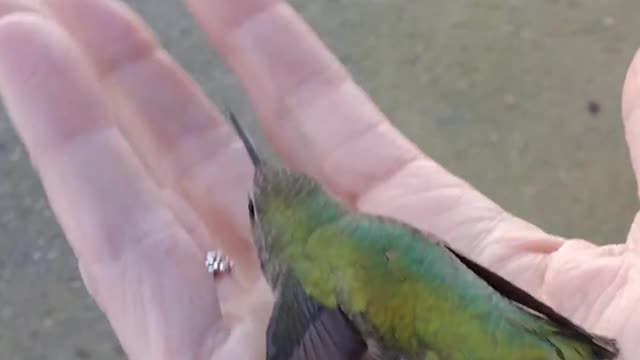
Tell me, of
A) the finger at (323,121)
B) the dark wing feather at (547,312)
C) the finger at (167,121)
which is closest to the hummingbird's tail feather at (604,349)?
the dark wing feather at (547,312)

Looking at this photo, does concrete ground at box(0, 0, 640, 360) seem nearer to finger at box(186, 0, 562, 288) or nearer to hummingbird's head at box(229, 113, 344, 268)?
finger at box(186, 0, 562, 288)

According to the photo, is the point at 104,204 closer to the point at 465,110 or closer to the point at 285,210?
the point at 285,210

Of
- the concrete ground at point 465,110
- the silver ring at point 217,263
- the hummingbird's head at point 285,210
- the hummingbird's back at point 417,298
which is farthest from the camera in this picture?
the concrete ground at point 465,110

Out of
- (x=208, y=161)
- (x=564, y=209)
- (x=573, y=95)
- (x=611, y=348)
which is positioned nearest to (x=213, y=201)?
(x=208, y=161)

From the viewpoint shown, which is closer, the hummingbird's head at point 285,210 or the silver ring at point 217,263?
the hummingbird's head at point 285,210

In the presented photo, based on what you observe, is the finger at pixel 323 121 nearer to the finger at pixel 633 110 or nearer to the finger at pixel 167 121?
the finger at pixel 167 121

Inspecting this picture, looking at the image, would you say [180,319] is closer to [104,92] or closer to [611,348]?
[104,92]

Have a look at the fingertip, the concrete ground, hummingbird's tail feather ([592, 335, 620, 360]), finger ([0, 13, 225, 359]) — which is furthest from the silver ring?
the concrete ground
